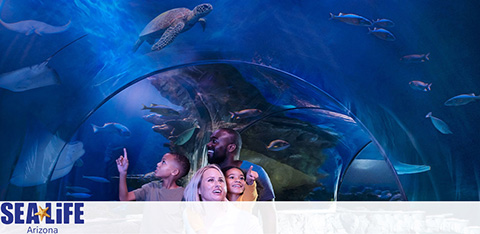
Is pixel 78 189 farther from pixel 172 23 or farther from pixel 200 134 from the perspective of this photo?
pixel 172 23

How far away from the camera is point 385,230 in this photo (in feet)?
42.8

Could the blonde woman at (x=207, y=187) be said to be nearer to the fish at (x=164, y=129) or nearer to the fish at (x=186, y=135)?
the fish at (x=186, y=135)

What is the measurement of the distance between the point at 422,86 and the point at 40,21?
20.0 ft

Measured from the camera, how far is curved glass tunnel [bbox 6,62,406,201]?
8766 mm

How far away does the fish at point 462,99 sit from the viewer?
6.58 m

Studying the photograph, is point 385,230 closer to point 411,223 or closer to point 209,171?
point 411,223

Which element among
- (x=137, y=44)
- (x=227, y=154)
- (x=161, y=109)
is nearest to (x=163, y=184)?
(x=227, y=154)

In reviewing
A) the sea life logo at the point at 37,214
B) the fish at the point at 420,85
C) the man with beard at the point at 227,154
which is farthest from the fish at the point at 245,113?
the man with beard at the point at 227,154

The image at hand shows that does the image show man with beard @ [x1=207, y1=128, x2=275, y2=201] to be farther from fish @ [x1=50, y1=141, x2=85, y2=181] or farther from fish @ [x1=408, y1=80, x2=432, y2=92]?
fish @ [x1=50, y1=141, x2=85, y2=181]

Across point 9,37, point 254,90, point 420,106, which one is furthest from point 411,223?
point 9,37

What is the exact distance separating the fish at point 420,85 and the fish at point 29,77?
5484mm

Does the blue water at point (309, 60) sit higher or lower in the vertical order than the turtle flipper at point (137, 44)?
lower

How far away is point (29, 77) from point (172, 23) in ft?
8.33

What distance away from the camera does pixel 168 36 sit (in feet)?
24.6
